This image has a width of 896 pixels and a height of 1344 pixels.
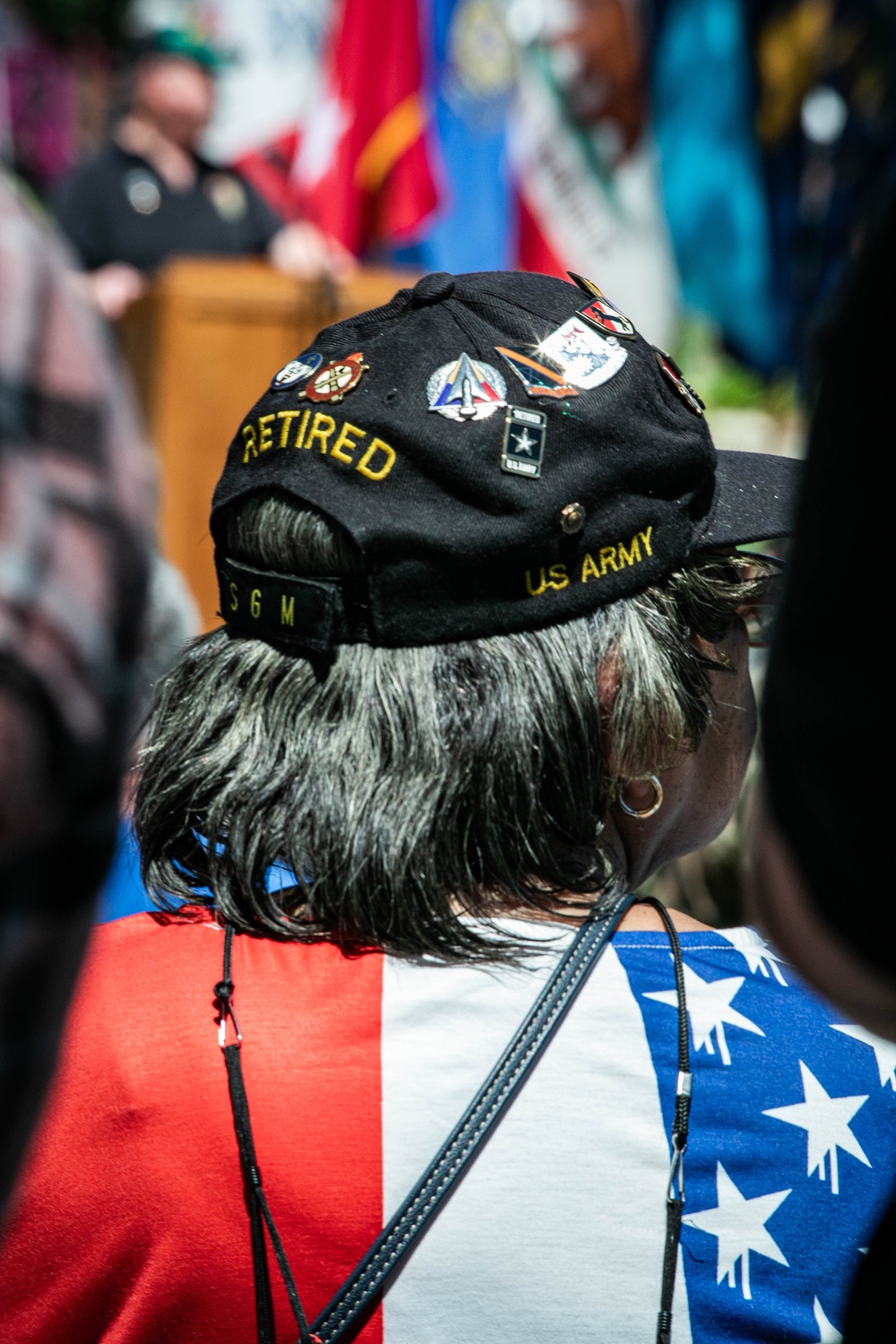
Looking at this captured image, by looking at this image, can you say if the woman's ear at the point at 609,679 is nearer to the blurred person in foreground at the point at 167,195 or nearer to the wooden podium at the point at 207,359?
the wooden podium at the point at 207,359

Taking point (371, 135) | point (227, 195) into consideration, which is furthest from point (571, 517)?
point (371, 135)

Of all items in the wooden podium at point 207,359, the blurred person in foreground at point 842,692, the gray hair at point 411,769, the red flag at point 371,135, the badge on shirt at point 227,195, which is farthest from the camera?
the red flag at point 371,135

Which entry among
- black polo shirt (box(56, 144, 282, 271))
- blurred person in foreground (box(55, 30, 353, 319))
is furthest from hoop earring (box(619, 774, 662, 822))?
black polo shirt (box(56, 144, 282, 271))

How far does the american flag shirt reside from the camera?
45.3 inches

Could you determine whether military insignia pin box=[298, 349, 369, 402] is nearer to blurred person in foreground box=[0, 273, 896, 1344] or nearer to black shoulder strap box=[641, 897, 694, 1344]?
blurred person in foreground box=[0, 273, 896, 1344]

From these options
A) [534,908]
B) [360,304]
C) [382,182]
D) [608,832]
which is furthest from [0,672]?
[382,182]

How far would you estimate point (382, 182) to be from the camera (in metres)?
5.88

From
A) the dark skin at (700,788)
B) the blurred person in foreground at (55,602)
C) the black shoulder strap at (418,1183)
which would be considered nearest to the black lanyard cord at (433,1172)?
the black shoulder strap at (418,1183)

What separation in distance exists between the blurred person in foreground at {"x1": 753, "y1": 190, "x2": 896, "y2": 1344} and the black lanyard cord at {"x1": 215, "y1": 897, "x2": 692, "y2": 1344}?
0.57 m

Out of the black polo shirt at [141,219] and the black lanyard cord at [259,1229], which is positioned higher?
the black polo shirt at [141,219]

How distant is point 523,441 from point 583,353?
147mm

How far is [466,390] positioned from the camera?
4.37 feet

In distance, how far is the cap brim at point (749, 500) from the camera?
1497 mm

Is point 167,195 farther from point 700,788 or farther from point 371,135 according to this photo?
point 700,788
